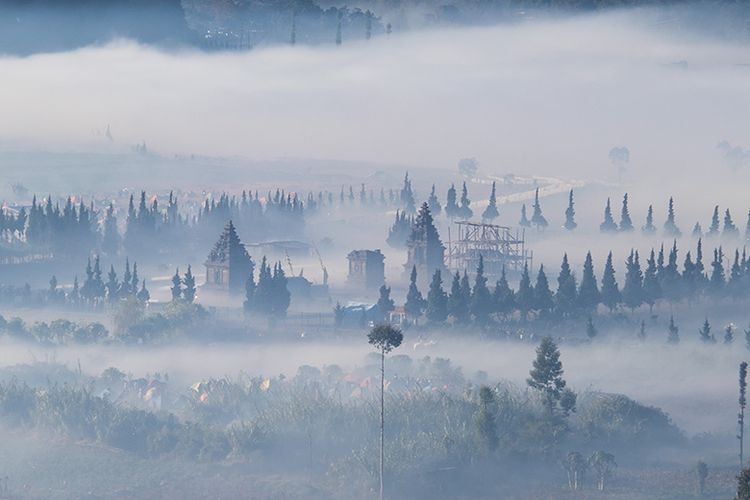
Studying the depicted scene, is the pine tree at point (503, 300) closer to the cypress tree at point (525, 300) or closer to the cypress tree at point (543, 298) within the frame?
the cypress tree at point (525, 300)

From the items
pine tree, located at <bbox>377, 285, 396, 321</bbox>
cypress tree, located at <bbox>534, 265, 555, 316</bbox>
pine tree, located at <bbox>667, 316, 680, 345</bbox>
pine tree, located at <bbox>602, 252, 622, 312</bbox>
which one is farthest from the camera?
Answer: pine tree, located at <bbox>602, 252, 622, 312</bbox>

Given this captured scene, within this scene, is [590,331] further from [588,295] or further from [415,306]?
[415,306]

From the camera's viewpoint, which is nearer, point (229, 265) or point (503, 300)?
point (503, 300)

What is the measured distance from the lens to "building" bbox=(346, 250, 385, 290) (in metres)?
192

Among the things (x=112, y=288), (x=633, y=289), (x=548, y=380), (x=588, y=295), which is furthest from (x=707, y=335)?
(x=112, y=288)

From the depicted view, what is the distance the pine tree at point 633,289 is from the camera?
17012 centimetres

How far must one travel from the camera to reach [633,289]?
561 ft

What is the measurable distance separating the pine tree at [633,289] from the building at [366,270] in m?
28.9

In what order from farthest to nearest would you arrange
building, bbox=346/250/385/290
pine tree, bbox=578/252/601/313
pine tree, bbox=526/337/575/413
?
building, bbox=346/250/385/290, pine tree, bbox=578/252/601/313, pine tree, bbox=526/337/575/413

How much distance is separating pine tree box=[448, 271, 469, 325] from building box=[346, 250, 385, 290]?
101 ft

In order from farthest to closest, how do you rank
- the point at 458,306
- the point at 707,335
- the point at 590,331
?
the point at 458,306 < the point at 707,335 < the point at 590,331

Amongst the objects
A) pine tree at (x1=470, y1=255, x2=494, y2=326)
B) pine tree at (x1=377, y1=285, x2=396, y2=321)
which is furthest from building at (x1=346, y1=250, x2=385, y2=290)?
pine tree at (x1=470, y1=255, x2=494, y2=326)

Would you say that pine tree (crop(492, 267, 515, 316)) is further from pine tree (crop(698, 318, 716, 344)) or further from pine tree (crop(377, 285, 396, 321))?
pine tree (crop(698, 318, 716, 344))

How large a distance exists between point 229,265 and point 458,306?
32622 millimetres
